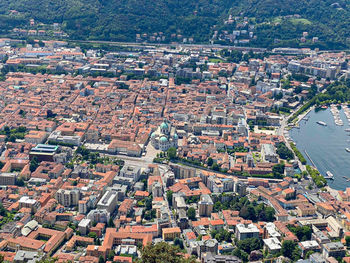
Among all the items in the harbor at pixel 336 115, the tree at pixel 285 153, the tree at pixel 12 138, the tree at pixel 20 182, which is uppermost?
the harbor at pixel 336 115

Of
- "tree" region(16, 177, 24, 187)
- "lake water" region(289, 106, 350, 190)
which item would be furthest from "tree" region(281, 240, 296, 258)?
"tree" region(16, 177, 24, 187)

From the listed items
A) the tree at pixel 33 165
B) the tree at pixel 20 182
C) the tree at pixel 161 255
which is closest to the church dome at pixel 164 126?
the tree at pixel 33 165

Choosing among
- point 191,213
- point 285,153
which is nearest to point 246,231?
point 191,213

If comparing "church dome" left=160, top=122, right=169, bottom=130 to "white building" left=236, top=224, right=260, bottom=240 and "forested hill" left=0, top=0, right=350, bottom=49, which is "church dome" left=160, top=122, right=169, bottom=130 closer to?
"white building" left=236, top=224, right=260, bottom=240

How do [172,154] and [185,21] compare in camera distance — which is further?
[185,21]

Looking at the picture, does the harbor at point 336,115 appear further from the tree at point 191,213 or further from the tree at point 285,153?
the tree at point 191,213

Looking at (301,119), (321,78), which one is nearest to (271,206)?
(301,119)

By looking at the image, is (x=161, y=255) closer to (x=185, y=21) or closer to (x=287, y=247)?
(x=287, y=247)
